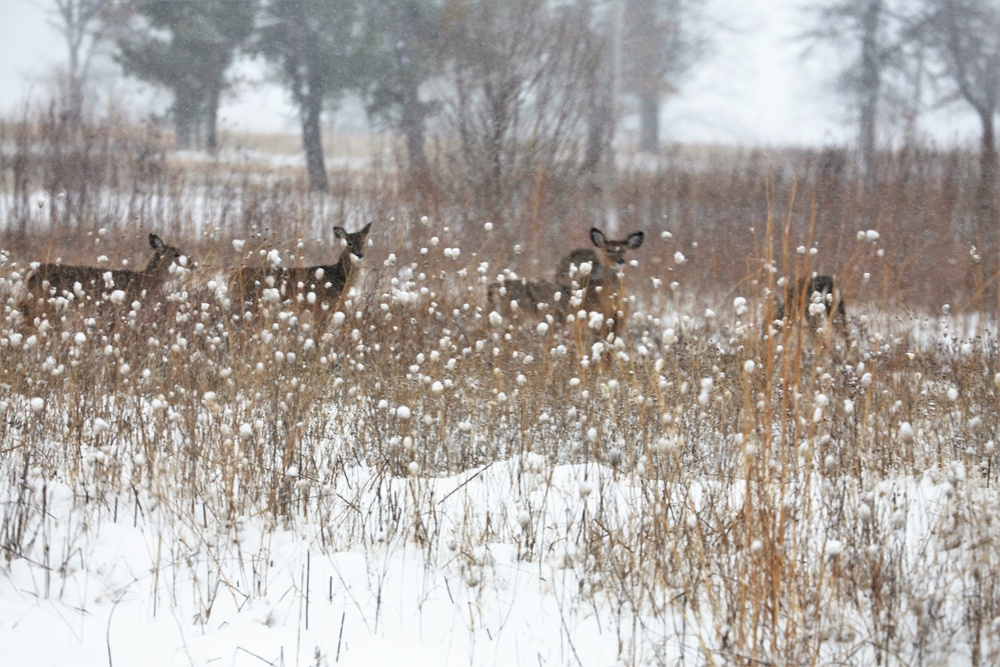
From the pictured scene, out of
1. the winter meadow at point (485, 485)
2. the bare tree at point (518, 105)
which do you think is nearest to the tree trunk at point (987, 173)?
the bare tree at point (518, 105)

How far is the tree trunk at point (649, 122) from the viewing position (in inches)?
970

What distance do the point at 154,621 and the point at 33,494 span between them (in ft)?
3.05

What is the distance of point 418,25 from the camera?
1998 cm

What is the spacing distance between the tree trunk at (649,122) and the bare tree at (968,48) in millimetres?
6921

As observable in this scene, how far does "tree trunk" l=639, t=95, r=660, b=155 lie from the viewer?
24633 mm

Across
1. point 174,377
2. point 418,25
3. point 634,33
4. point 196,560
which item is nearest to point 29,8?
point 418,25

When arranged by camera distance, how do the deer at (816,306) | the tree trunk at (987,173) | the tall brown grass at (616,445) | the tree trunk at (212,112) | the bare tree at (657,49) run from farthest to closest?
1. the bare tree at (657,49)
2. the tree trunk at (212,112)
3. the tree trunk at (987,173)
4. the deer at (816,306)
5. the tall brown grass at (616,445)

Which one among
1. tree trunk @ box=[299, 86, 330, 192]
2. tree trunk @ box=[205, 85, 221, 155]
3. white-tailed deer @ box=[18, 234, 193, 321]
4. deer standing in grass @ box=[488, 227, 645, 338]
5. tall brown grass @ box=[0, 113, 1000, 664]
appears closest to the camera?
tall brown grass @ box=[0, 113, 1000, 664]

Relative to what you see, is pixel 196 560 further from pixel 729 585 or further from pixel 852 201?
pixel 852 201

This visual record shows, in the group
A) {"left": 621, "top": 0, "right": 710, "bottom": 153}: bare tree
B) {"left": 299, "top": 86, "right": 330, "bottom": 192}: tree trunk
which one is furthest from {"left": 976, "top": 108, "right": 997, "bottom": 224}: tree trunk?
{"left": 299, "top": 86, "right": 330, "bottom": 192}: tree trunk

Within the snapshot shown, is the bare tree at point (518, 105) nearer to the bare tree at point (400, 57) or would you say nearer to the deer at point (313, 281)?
the deer at point (313, 281)

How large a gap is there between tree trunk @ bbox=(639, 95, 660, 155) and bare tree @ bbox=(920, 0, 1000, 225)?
6.92m

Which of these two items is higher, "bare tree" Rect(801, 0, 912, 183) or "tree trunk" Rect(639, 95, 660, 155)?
"bare tree" Rect(801, 0, 912, 183)

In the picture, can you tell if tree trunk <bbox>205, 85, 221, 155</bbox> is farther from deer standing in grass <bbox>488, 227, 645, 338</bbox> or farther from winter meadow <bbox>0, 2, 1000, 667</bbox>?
deer standing in grass <bbox>488, 227, 645, 338</bbox>
